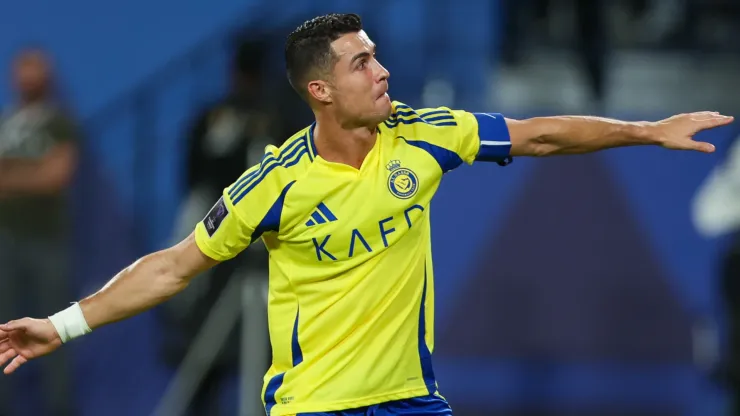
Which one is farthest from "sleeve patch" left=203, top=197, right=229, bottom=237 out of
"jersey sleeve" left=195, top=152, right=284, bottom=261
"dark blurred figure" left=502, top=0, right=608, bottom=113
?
"dark blurred figure" left=502, top=0, right=608, bottom=113

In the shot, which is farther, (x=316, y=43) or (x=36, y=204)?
(x=36, y=204)

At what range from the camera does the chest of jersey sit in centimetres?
438

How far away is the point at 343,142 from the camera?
4480 millimetres

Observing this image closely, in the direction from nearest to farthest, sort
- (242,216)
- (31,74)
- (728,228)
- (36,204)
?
(242,216), (728,228), (31,74), (36,204)

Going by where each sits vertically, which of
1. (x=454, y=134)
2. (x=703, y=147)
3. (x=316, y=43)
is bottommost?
(x=703, y=147)

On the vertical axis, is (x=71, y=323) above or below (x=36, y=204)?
above

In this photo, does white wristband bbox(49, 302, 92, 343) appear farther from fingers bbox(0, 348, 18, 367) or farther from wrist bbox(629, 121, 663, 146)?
wrist bbox(629, 121, 663, 146)

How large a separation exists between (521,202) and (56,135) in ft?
10.7

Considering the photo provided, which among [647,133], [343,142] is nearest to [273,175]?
[343,142]

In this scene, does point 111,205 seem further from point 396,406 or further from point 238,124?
point 396,406

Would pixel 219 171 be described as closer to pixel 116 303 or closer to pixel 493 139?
pixel 116 303

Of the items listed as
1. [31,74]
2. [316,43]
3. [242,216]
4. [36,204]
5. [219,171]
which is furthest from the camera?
[36,204]

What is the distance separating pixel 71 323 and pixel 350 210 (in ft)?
3.56

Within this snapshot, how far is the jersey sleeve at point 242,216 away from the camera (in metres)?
4.36
